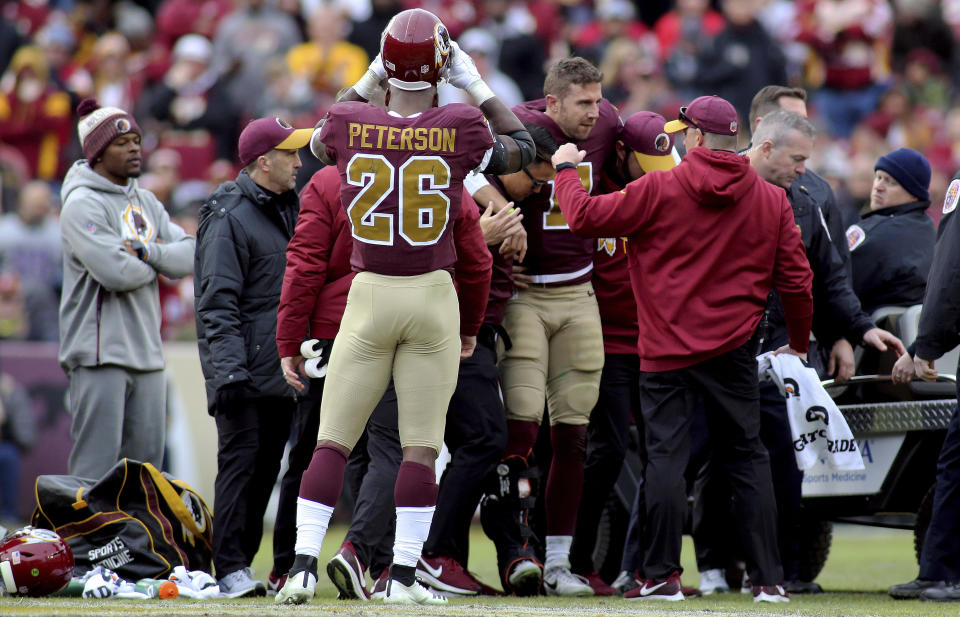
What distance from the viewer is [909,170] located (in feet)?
25.2

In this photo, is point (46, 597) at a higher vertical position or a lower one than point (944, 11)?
lower

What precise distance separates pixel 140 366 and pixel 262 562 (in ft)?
7.66

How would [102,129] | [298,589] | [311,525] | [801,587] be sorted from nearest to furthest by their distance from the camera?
1. [298,589]
2. [311,525]
3. [801,587]
4. [102,129]

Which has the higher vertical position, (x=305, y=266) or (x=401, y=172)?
(x=401, y=172)

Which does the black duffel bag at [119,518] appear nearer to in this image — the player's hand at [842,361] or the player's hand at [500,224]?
the player's hand at [500,224]

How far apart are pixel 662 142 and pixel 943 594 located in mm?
2421

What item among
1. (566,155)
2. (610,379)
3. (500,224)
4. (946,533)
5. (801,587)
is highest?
(566,155)

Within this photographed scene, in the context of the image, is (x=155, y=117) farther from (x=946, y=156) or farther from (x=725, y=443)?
(x=725, y=443)

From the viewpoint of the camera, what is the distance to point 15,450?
37.0ft

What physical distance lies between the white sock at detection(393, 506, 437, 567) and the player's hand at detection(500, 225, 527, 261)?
150 centimetres

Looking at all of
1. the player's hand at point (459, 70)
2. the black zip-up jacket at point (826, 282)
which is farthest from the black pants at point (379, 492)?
the black zip-up jacket at point (826, 282)

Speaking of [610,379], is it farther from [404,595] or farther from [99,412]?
[99,412]

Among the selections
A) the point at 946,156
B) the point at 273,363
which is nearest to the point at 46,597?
the point at 273,363

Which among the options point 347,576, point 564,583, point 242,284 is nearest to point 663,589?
point 564,583
